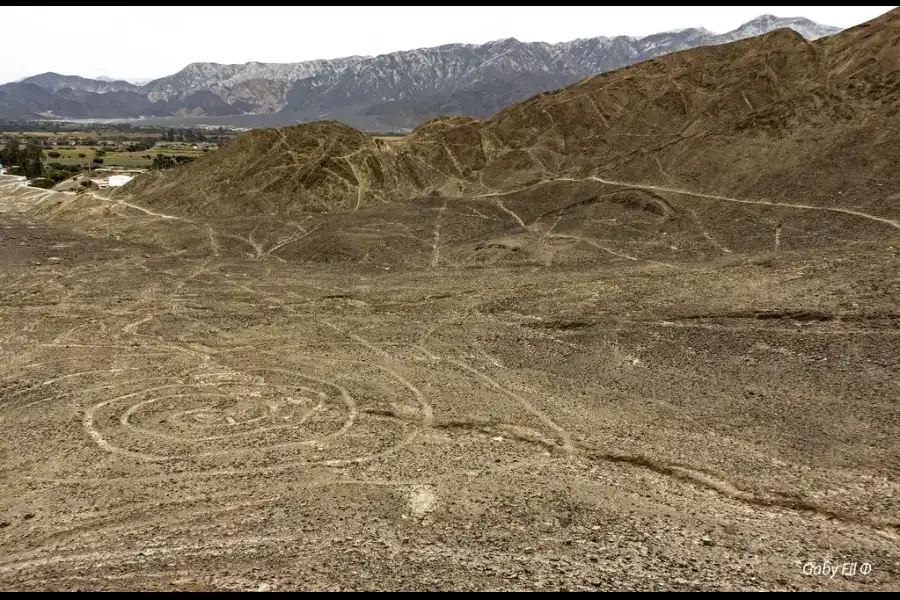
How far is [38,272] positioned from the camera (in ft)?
88.2

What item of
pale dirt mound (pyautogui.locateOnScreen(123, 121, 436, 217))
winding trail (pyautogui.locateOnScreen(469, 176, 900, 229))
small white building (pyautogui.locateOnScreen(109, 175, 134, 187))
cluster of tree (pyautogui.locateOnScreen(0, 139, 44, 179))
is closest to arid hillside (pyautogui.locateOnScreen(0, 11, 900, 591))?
winding trail (pyautogui.locateOnScreen(469, 176, 900, 229))

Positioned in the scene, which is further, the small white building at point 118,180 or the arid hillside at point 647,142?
the small white building at point 118,180

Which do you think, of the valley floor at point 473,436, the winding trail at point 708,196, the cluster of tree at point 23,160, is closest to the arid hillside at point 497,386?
the valley floor at point 473,436

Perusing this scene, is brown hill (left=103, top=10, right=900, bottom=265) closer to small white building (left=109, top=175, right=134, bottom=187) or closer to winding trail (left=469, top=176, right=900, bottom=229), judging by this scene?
winding trail (left=469, top=176, right=900, bottom=229)

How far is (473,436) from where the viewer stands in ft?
39.1

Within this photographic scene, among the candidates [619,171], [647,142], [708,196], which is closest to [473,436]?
[708,196]

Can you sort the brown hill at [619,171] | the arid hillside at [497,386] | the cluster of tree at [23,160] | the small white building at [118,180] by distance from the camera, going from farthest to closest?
the cluster of tree at [23,160], the small white building at [118,180], the brown hill at [619,171], the arid hillside at [497,386]

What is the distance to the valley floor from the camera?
8.11 m

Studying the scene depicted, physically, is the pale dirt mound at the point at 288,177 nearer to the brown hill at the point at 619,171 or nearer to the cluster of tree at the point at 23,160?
the brown hill at the point at 619,171

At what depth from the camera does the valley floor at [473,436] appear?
26.6 feet

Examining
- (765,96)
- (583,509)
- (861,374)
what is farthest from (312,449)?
(765,96)

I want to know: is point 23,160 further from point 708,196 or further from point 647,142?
point 708,196
